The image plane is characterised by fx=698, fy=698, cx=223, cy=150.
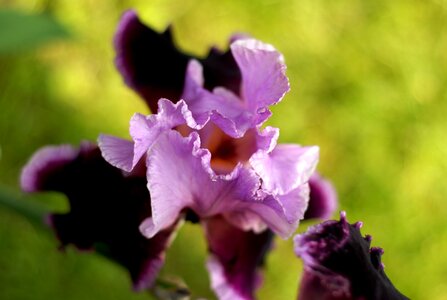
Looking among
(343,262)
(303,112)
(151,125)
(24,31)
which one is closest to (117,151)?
(151,125)

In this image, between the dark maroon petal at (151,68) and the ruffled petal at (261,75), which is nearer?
the ruffled petal at (261,75)

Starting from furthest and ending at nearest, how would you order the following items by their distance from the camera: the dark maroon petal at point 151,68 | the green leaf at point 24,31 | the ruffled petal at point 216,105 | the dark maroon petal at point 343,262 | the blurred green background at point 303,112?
the blurred green background at point 303,112 < the green leaf at point 24,31 < the dark maroon petal at point 151,68 < the ruffled petal at point 216,105 < the dark maroon petal at point 343,262

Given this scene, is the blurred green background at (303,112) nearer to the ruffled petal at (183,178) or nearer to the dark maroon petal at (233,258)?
the dark maroon petal at (233,258)

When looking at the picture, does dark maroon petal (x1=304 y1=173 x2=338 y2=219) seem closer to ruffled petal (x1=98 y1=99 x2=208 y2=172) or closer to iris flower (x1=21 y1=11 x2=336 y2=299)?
iris flower (x1=21 y1=11 x2=336 y2=299)

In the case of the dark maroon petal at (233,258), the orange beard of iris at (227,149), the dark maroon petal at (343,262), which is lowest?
the dark maroon petal at (233,258)

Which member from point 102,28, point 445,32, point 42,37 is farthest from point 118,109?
point 445,32

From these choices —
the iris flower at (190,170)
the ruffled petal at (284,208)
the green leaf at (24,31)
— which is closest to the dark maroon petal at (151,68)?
the iris flower at (190,170)
